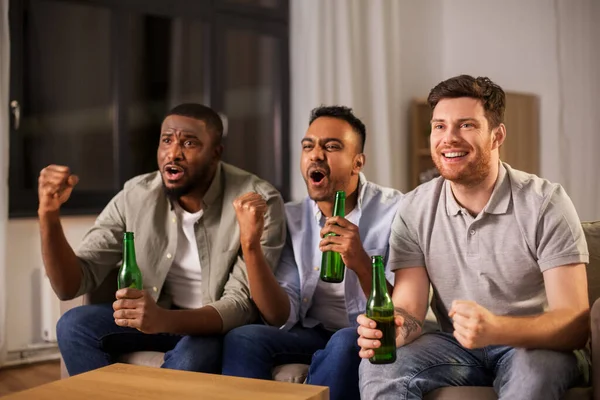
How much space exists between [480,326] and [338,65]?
354cm

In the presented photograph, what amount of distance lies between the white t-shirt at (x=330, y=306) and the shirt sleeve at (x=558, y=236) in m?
0.64

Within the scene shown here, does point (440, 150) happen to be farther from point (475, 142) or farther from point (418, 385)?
point (418, 385)

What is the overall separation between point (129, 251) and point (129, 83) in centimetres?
238

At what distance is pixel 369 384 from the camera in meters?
1.88

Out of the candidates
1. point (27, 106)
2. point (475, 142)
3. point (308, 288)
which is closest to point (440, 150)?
point (475, 142)

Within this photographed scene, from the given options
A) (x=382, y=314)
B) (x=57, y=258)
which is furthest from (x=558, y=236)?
(x=57, y=258)

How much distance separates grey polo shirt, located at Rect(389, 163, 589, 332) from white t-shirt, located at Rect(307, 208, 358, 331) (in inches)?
13.4

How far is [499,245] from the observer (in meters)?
2.00

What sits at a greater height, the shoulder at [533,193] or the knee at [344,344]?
the shoulder at [533,193]

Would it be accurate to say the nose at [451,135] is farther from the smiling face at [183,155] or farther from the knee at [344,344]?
the smiling face at [183,155]

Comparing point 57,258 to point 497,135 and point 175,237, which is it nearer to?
point 175,237

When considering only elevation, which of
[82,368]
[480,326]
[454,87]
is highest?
[454,87]

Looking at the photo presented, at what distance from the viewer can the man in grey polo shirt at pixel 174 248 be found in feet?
7.80

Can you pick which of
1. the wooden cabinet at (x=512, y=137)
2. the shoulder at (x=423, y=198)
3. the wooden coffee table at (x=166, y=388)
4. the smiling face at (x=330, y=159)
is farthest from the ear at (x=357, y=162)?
the wooden cabinet at (x=512, y=137)
